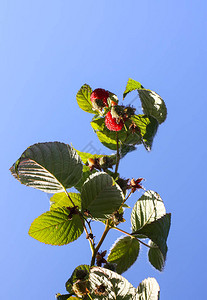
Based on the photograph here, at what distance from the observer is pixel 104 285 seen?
0.75 m

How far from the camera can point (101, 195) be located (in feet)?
2.74

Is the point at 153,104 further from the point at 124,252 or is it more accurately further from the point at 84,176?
the point at 124,252

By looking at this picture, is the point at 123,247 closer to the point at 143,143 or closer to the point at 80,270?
the point at 80,270

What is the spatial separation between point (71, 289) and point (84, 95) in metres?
0.65

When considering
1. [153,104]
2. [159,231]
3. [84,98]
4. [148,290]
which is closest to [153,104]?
[153,104]

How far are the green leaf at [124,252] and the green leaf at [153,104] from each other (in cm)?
40

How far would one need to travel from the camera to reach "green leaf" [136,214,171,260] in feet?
2.79

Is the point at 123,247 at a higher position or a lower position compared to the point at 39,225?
lower

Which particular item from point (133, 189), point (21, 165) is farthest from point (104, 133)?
point (21, 165)

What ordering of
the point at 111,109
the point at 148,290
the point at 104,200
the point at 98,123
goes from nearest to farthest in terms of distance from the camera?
the point at 148,290
the point at 104,200
the point at 111,109
the point at 98,123

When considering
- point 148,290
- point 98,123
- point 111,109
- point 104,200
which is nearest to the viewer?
point 148,290

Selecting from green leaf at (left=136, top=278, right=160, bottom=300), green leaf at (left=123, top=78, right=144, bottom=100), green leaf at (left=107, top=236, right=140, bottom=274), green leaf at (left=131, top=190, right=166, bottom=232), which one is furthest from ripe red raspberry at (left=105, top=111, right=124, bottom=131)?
green leaf at (left=136, top=278, right=160, bottom=300)

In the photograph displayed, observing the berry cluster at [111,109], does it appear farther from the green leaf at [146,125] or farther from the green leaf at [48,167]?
the green leaf at [48,167]

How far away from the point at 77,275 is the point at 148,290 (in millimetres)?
216
